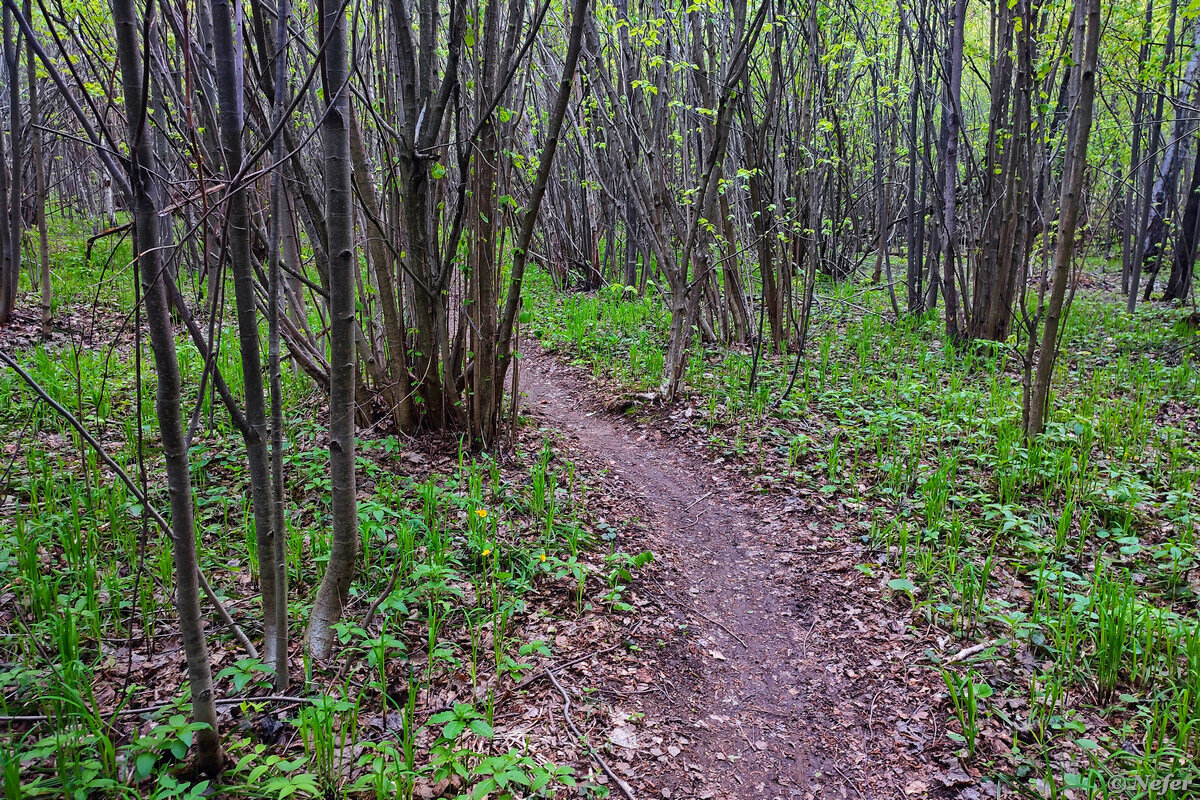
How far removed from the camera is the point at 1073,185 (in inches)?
154

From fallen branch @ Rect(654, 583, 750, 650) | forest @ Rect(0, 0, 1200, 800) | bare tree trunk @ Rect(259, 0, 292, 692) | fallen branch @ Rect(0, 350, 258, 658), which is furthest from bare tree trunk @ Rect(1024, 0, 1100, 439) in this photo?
fallen branch @ Rect(0, 350, 258, 658)

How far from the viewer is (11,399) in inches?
182

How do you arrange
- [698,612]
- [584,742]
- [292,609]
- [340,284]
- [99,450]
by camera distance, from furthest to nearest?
[698,612], [292,609], [584,742], [340,284], [99,450]

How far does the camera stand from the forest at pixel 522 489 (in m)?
1.89

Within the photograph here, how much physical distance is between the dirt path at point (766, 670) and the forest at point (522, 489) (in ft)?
0.05

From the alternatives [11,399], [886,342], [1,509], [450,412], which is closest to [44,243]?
[11,399]

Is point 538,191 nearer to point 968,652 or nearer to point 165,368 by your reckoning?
point 165,368

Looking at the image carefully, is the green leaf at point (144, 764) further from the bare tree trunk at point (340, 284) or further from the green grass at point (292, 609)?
the bare tree trunk at point (340, 284)

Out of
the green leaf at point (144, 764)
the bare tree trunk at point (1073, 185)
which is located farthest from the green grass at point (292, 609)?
the bare tree trunk at point (1073, 185)

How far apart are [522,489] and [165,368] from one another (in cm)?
262

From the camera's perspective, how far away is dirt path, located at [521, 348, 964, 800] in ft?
7.47

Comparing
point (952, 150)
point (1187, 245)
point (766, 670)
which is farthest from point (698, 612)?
point (1187, 245)

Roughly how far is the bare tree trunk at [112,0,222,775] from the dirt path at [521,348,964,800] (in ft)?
4.37

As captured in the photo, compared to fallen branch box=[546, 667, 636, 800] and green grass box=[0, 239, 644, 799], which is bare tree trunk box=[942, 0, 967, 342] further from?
fallen branch box=[546, 667, 636, 800]
